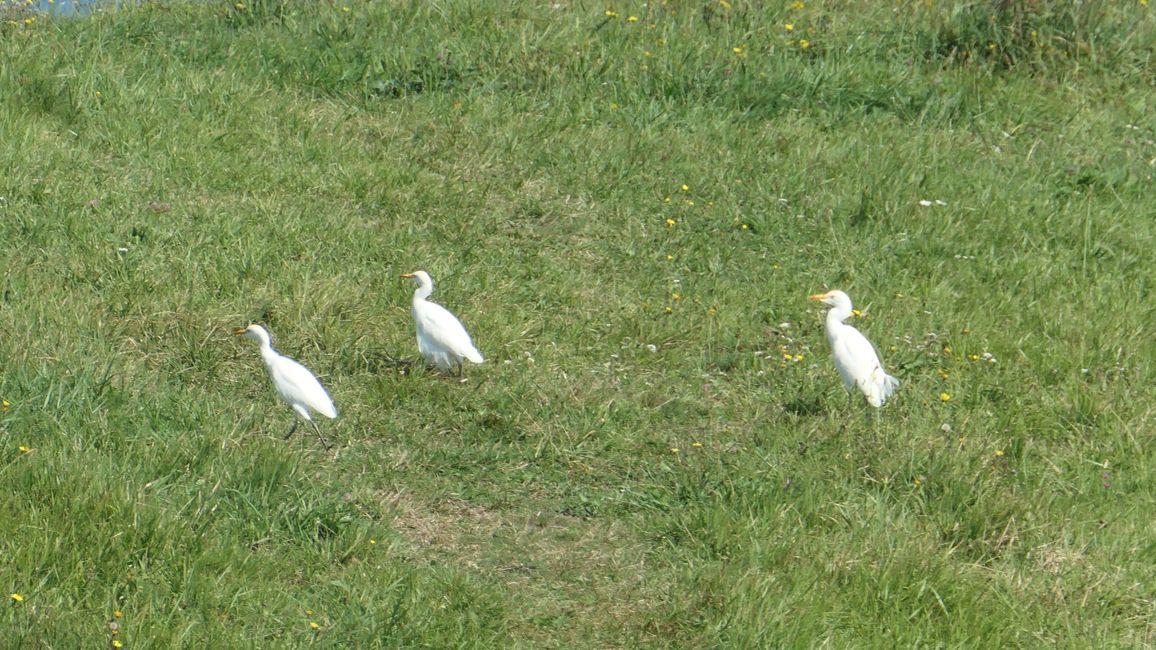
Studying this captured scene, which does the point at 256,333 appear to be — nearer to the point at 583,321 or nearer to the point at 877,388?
the point at 583,321

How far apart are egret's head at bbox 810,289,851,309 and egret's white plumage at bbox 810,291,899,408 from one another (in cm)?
21

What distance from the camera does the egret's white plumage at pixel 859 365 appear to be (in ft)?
20.9

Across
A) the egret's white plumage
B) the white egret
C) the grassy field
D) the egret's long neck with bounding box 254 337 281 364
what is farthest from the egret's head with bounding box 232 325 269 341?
the egret's white plumage

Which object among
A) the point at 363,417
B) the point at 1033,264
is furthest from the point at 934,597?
the point at 1033,264

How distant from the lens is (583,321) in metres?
7.23

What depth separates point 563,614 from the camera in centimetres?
504

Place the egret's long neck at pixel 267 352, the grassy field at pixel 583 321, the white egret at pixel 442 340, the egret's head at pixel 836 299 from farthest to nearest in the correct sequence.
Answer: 1. the egret's head at pixel 836 299
2. the white egret at pixel 442 340
3. the egret's long neck at pixel 267 352
4. the grassy field at pixel 583 321

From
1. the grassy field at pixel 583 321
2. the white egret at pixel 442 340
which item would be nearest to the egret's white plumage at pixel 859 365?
the grassy field at pixel 583 321

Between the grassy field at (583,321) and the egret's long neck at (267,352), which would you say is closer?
the grassy field at (583,321)

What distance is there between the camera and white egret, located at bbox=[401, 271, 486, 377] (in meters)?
6.48

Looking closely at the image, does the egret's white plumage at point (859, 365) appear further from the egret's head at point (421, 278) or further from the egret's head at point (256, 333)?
the egret's head at point (256, 333)

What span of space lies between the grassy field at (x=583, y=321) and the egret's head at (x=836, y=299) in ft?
0.87

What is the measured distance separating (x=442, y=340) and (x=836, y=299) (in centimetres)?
183

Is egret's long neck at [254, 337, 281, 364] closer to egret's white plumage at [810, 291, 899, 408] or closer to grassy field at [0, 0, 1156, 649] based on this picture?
grassy field at [0, 0, 1156, 649]
